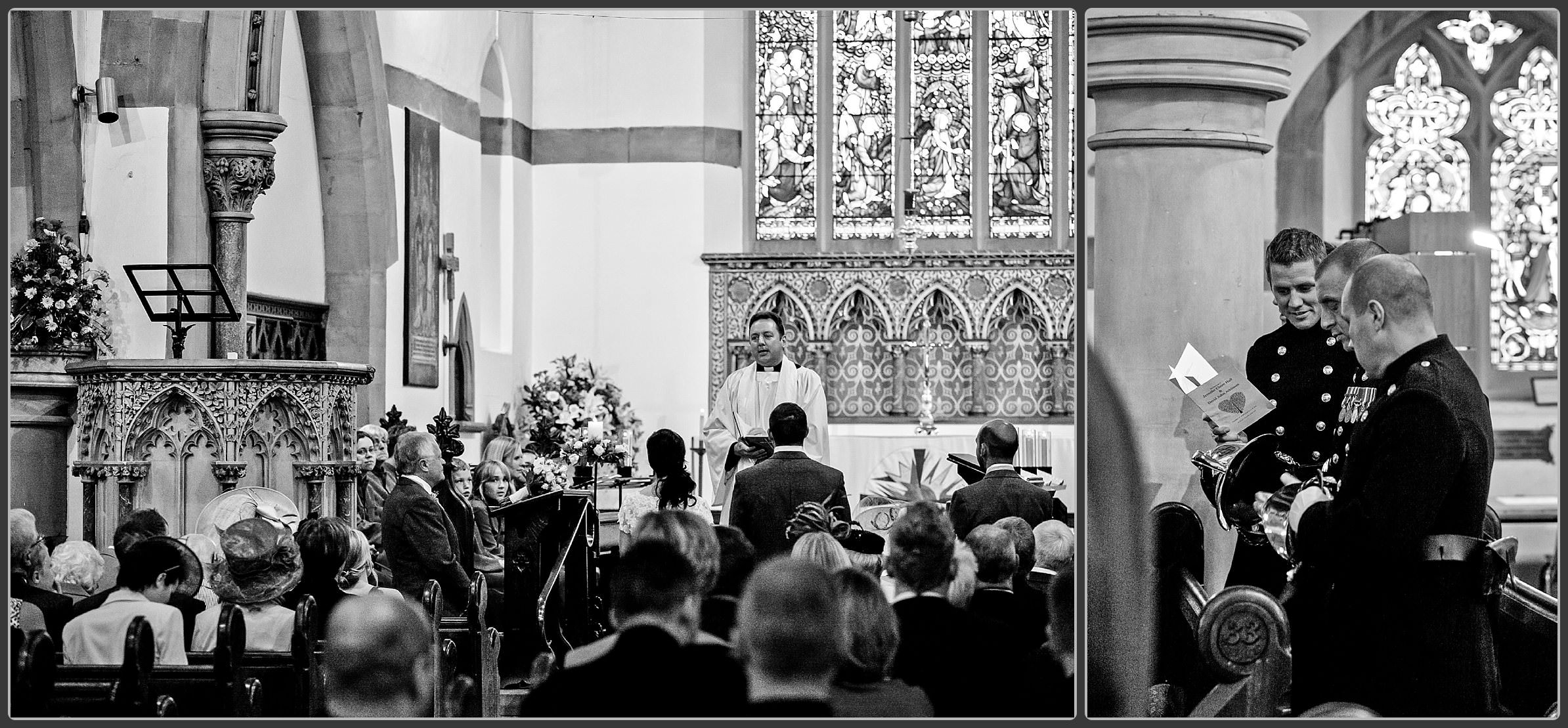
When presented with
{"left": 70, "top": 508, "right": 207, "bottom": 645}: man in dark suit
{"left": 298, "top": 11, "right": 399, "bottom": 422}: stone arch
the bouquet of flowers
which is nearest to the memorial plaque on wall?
{"left": 298, "top": 11, "right": 399, "bottom": 422}: stone arch

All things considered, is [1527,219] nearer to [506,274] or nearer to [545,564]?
[545,564]

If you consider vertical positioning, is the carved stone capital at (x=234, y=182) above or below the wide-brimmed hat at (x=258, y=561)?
above

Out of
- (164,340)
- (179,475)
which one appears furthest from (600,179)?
(179,475)

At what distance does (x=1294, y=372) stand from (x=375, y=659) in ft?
8.05

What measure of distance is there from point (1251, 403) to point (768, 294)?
11070 millimetres

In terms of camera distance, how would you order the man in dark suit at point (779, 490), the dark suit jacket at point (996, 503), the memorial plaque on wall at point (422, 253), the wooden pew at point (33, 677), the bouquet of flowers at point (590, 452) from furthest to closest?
the memorial plaque on wall at point (422, 253), the bouquet of flowers at point (590, 452), the man in dark suit at point (779, 490), the dark suit jacket at point (996, 503), the wooden pew at point (33, 677)

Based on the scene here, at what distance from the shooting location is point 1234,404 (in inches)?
158

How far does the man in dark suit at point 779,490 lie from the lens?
19.5 feet

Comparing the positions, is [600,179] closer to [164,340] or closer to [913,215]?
[913,215]

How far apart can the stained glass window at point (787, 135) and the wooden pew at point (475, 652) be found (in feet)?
32.3

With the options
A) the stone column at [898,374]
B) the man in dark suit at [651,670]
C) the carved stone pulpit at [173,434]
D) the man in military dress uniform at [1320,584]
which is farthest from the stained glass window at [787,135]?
the man in dark suit at [651,670]

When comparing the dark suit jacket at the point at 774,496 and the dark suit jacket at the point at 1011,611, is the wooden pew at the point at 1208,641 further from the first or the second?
the dark suit jacket at the point at 774,496

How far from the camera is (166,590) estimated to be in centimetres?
435

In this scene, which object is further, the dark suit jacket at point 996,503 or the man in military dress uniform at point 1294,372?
the dark suit jacket at point 996,503
